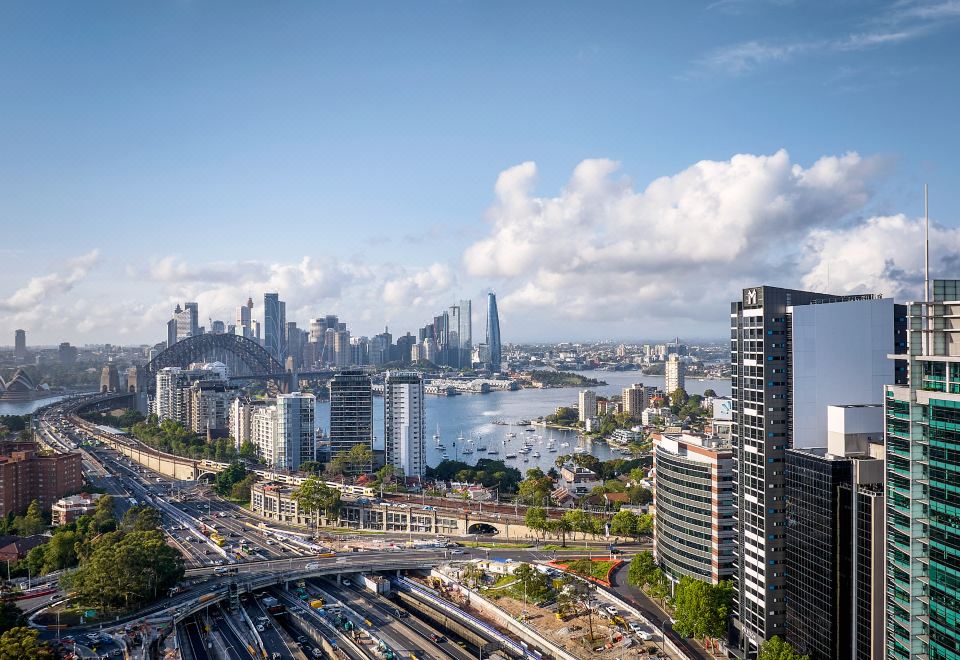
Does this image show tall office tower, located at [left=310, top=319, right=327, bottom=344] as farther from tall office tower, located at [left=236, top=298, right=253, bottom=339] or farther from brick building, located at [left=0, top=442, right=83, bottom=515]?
brick building, located at [left=0, top=442, right=83, bottom=515]

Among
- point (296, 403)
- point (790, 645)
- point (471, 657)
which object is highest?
point (296, 403)

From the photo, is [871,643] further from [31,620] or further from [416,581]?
[31,620]

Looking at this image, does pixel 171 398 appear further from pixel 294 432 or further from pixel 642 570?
pixel 642 570

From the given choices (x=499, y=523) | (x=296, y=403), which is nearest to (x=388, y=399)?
(x=296, y=403)

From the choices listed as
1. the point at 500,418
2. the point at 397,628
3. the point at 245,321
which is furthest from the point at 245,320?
the point at 397,628

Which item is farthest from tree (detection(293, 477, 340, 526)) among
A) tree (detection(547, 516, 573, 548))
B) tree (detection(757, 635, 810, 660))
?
tree (detection(757, 635, 810, 660))
